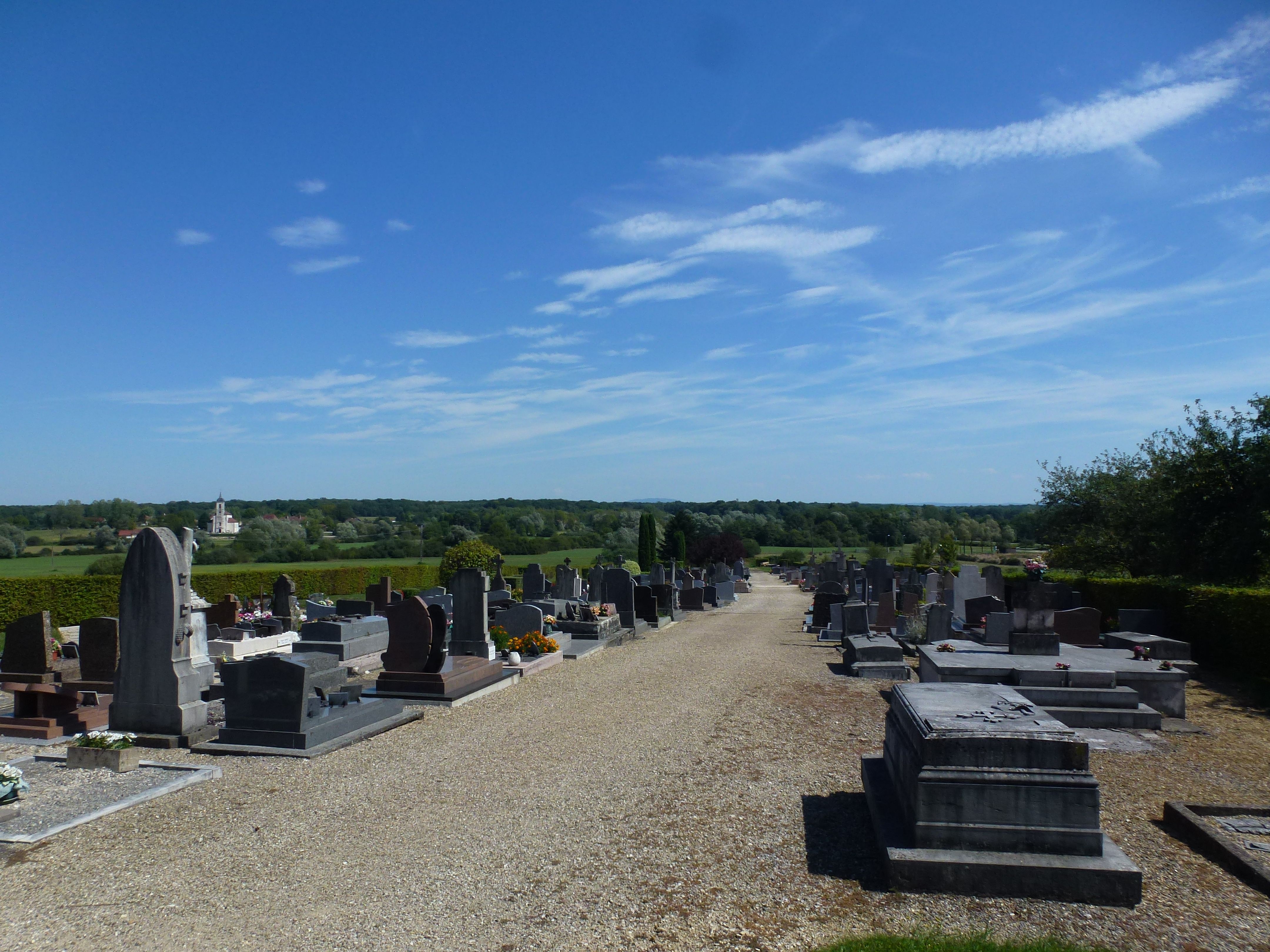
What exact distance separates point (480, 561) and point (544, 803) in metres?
22.9

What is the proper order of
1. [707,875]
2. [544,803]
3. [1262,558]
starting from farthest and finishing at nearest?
[1262,558] < [544,803] < [707,875]

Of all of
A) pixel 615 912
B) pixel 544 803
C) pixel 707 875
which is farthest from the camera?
pixel 544 803

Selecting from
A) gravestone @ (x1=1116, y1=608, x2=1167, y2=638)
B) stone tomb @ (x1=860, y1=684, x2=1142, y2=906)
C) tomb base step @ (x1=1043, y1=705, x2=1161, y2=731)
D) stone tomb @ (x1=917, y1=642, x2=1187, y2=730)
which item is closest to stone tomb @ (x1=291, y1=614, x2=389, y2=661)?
stone tomb @ (x1=917, y1=642, x2=1187, y2=730)

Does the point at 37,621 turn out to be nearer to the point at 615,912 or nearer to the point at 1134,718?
the point at 615,912

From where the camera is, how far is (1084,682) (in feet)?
32.3

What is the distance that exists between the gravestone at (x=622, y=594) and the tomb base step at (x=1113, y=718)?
38.2 feet

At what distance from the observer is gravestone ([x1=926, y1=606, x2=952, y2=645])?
611 inches

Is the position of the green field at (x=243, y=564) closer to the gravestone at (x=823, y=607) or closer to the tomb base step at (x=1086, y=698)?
the gravestone at (x=823, y=607)

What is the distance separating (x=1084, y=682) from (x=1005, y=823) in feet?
18.6

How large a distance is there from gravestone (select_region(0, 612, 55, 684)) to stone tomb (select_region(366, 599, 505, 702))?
457 centimetres

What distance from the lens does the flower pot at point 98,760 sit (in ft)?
24.8

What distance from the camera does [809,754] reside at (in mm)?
8414

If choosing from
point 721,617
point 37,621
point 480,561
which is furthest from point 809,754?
point 480,561

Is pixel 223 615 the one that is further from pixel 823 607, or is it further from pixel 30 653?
pixel 823 607
